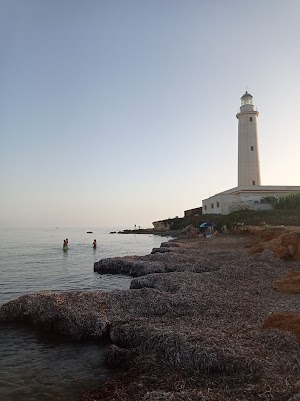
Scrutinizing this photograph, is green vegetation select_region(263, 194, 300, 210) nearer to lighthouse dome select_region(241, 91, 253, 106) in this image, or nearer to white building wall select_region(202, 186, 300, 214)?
white building wall select_region(202, 186, 300, 214)

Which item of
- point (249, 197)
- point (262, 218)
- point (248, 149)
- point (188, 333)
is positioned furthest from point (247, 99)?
point (188, 333)

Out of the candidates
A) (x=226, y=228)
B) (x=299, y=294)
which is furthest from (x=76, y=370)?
(x=226, y=228)

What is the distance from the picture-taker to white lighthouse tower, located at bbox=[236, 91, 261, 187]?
3041 inches

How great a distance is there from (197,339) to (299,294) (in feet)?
27.0

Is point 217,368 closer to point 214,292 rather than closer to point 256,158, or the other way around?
point 214,292

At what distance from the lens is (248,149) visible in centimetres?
7769

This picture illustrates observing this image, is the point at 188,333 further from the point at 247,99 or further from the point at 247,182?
the point at 247,99

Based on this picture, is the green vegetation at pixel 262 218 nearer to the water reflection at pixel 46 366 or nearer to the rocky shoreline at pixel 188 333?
the rocky shoreline at pixel 188 333

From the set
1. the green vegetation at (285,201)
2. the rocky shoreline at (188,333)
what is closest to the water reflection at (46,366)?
the rocky shoreline at (188,333)

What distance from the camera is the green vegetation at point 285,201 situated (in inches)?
2687

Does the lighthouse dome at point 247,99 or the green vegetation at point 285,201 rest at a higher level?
the lighthouse dome at point 247,99

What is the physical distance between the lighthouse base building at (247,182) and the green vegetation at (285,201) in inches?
41.6

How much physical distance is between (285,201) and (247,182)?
34.6ft

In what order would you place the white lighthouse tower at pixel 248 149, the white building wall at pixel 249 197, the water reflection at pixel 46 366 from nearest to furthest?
1. the water reflection at pixel 46 366
2. the white building wall at pixel 249 197
3. the white lighthouse tower at pixel 248 149
